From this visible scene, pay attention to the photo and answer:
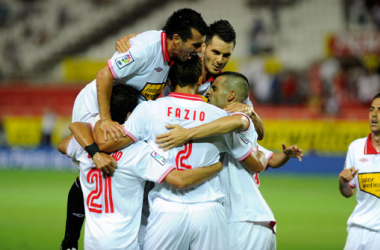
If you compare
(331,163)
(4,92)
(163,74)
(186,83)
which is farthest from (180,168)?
(4,92)

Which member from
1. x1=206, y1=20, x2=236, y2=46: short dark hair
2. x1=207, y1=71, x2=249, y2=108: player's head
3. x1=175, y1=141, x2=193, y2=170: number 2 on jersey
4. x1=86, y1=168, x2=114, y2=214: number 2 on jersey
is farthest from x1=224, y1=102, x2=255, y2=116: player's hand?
x1=206, y1=20, x2=236, y2=46: short dark hair

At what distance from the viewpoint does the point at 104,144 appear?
3.89m

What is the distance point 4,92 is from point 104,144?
17861mm

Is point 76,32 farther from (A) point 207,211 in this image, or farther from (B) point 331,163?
(A) point 207,211

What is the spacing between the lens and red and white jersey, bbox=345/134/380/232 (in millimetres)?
5008

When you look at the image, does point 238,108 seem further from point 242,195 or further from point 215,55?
point 215,55

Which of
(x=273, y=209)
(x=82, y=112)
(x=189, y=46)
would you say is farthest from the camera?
(x=273, y=209)

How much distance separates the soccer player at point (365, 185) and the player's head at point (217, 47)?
163 centimetres

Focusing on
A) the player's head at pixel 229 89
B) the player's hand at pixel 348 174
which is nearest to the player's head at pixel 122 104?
the player's head at pixel 229 89

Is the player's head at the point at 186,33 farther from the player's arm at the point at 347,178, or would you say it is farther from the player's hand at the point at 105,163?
the player's arm at the point at 347,178

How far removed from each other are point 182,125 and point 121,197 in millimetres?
721

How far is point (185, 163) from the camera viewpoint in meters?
3.88

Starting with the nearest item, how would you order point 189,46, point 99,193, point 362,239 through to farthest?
point 99,193 < point 189,46 < point 362,239

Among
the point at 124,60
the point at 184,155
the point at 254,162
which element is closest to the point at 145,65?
the point at 124,60
